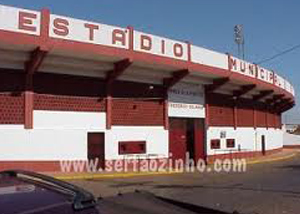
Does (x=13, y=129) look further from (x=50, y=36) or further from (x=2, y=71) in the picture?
(x=50, y=36)

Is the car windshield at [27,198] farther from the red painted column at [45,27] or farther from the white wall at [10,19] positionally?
the red painted column at [45,27]

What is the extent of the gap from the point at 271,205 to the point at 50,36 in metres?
13.7

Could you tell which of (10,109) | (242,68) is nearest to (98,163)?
(10,109)

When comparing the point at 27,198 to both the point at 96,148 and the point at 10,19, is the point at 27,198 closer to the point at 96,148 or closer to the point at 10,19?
the point at 10,19

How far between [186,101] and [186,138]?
92.9 inches

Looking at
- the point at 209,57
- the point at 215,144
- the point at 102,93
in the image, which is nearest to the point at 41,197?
the point at 102,93

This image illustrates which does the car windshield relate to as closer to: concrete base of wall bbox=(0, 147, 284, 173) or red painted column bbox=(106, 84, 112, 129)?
concrete base of wall bbox=(0, 147, 284, 173)

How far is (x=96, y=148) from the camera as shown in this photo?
27234 millimetres

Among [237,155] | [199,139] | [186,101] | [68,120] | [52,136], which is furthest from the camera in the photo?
[237,155]

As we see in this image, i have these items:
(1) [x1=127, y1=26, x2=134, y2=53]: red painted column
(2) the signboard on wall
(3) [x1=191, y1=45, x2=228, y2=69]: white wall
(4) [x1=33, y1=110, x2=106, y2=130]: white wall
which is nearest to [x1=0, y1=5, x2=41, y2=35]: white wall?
(4) [x1=33, y1=110, x2=106, y2=130]: white wall

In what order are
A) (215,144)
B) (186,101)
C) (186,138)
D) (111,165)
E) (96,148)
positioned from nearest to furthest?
(96,148) → (111,165) → (186,101) → (186,138) → (215,144)

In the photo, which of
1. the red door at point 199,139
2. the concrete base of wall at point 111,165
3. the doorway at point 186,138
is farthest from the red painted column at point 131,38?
the red door at point 199,139

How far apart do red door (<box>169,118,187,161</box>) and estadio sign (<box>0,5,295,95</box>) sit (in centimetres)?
404

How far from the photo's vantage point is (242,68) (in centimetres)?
3609
